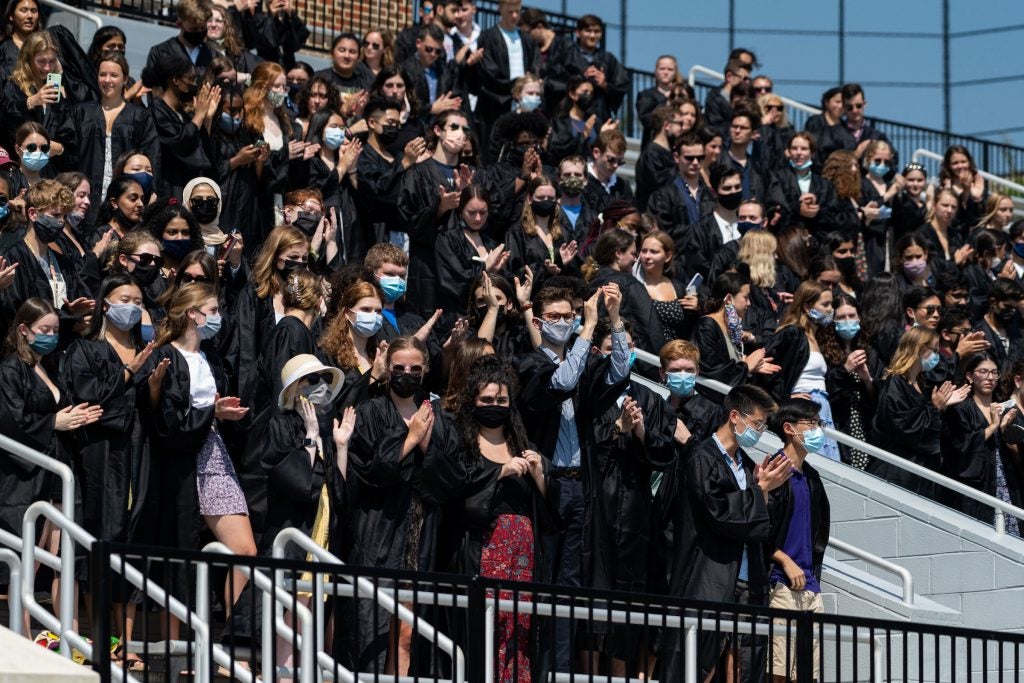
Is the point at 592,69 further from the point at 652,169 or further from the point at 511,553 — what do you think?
the point at 511,553

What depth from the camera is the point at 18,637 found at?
7879 mm

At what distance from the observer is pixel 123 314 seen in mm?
11352

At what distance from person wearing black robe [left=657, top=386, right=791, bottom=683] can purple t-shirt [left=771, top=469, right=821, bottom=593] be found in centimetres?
31

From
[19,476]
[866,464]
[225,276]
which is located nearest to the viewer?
[19,476]

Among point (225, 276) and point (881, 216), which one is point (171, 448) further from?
point (881, 216)

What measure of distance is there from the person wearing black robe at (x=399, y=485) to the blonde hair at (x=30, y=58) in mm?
5138

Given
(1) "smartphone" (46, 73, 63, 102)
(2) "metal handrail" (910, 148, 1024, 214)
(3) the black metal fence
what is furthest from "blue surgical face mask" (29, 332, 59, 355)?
(2) "metal handrail" (910, 148, 1024, 214)

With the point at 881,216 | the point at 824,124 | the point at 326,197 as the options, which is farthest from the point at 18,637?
the point at 824,124

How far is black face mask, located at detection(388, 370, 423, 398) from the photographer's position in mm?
11117

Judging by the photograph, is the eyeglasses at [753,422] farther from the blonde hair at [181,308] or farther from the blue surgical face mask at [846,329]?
the blue surgical face mask at [846,329]

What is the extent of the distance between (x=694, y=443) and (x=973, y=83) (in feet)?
101

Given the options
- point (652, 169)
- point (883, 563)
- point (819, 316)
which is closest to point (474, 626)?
point (883, 563)

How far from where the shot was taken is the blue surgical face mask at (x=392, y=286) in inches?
508

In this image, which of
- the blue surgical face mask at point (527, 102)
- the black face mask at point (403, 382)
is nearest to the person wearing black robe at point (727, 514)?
the black face mask at point (403, 382)
